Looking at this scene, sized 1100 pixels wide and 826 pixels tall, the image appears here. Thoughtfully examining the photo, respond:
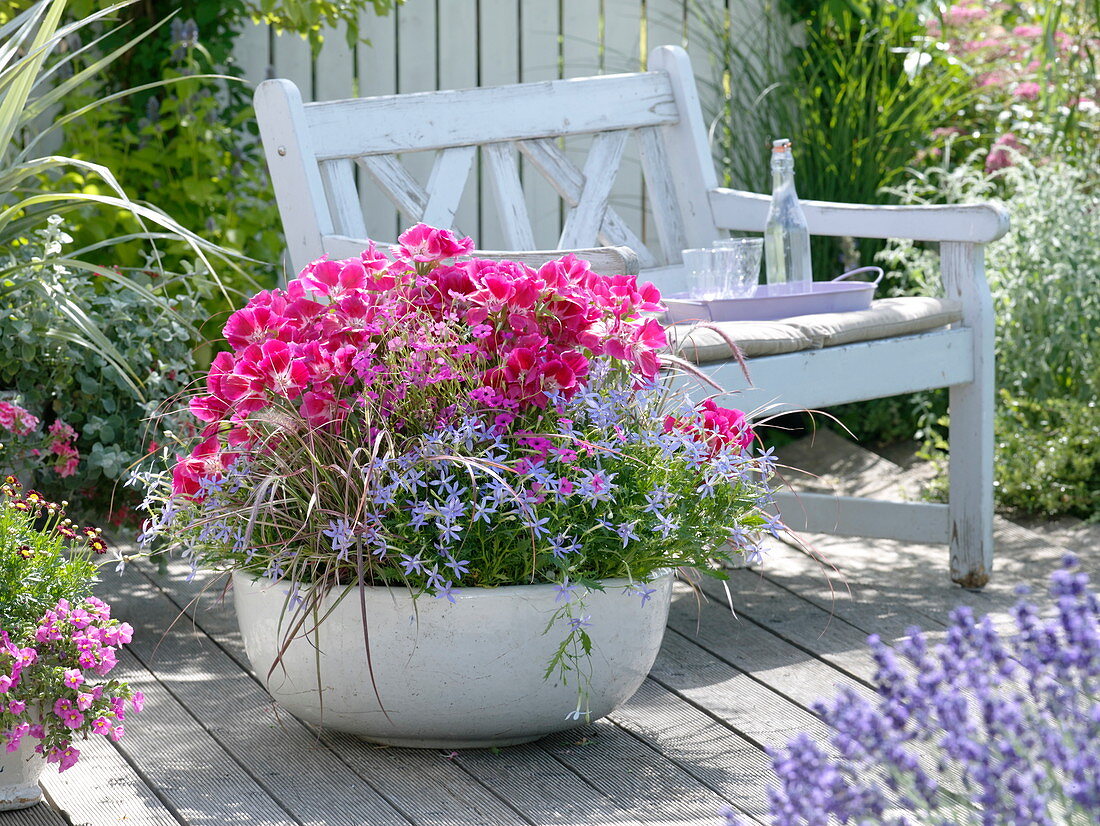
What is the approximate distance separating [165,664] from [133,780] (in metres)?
0.48

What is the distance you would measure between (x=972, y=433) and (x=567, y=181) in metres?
1.00

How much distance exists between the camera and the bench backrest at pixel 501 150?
2.40 metres

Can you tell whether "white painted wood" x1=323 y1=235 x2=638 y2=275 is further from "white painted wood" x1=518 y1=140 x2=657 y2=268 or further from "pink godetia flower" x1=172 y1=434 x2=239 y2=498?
"white painted wood" x1=518 y1=140 x2=657 y2=268

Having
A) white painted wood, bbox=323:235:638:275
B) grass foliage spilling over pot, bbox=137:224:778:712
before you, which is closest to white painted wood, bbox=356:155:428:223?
white painted wood, bbox=323:235:638:275

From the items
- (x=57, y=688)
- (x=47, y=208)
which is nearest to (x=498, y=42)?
(x=47, y=208)

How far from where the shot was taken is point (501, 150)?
9.32 ft

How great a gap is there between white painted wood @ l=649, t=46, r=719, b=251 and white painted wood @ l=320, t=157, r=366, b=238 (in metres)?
0.79

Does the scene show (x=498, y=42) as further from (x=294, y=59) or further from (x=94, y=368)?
(x=94, y=368)

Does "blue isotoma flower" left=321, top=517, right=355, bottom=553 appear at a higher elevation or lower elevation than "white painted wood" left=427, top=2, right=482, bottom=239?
lower

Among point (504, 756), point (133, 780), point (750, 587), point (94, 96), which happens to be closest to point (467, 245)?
point (504, 756)

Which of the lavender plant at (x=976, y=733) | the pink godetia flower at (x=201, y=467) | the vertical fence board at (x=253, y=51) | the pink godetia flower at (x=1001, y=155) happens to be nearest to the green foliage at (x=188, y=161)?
the vertical fence board at (x=253, y=51)

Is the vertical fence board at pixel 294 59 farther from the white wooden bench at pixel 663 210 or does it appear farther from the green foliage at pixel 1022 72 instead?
the green foliage at pixel 1022 72

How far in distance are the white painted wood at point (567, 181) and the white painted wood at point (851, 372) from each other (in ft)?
2.09

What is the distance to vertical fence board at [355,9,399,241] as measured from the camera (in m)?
3.78
